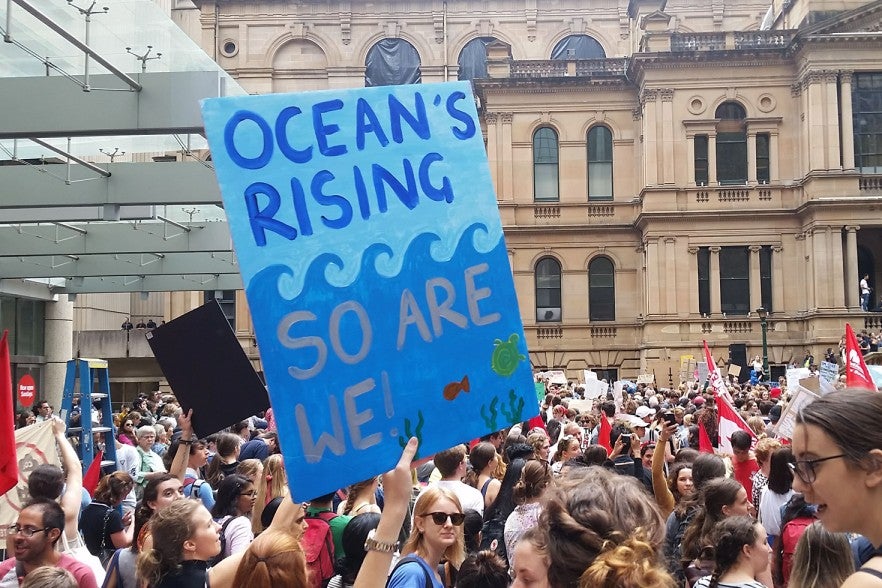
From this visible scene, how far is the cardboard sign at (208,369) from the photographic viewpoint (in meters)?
6.64

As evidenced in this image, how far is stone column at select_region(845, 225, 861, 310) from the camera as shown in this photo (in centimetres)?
3766

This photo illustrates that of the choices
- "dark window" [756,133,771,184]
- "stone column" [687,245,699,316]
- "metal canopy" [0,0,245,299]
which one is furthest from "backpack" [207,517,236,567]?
"dark window" [756,133,771,184]

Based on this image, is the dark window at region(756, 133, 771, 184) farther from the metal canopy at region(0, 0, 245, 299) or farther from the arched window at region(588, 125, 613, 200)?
the metal canopy at region(0, 0, 245, 299)

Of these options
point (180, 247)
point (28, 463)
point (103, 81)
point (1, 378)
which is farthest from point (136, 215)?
point (1, 378)

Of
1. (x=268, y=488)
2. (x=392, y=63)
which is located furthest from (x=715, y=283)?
(x=268, y=488)

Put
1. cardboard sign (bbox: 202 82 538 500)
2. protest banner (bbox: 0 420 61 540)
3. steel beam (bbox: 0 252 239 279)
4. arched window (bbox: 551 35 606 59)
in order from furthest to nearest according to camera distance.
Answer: arched window (bbox: 551 35 606 59) < steel beam (bbox: 0 252 239 279) < protest banner (bbox: 0 420 61 540) < cardboard sign (bbox: 202 82 538 500)

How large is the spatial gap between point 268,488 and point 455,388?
3.09 m

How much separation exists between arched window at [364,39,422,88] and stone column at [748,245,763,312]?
18324mm

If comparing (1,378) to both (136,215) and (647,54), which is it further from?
(647,54)

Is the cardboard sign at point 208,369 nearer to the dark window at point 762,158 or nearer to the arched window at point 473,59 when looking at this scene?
the dark window at point 762,158

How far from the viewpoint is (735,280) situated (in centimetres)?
4016

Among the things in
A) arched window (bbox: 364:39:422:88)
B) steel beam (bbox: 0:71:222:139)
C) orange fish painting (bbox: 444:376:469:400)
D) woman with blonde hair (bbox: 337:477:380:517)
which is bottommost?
woman with blonde hair (bbox: 337:477:380:517)

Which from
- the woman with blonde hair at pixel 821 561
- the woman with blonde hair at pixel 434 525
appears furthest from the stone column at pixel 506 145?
the woman with blonde hair at pixel 821 561

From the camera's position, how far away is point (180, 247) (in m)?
22.2
